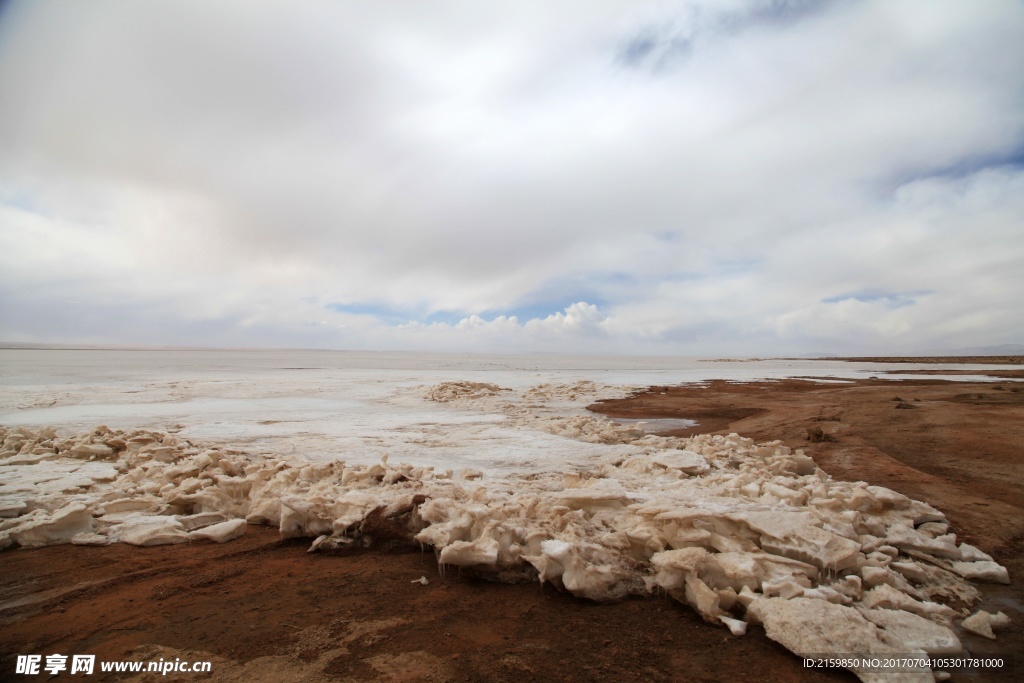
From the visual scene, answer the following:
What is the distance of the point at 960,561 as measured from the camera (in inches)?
166

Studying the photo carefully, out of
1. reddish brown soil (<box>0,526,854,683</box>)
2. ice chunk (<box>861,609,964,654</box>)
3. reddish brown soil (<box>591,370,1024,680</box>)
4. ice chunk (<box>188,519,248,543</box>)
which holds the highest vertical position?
reddish brown soil (<box>591,370,1024,680</box>)

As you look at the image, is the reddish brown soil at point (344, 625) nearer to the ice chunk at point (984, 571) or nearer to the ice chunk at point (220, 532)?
the ice chunk at point (220, 532)

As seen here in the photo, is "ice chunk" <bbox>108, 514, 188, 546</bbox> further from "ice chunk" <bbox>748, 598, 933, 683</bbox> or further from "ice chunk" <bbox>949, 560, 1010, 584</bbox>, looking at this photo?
"ice chunk" <bbox>949, 560, 1010, 584</bbox>

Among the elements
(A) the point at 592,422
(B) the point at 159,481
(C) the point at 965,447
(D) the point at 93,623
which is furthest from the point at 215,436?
(C) the point at 965,447

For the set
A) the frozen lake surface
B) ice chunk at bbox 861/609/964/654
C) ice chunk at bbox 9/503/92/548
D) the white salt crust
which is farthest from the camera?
the frozen lake surface

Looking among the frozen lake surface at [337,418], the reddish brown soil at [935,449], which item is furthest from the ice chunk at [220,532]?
the reddish brown soil at [935,449]

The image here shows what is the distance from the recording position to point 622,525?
4527 millimetres

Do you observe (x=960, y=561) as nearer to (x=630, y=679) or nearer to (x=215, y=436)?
(x=630, y=679)

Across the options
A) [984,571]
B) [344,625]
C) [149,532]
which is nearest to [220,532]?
[149,532]

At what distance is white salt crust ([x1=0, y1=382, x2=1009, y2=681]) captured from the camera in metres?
3.38

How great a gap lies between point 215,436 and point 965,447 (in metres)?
14.3

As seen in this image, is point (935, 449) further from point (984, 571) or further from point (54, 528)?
point (54, 528)

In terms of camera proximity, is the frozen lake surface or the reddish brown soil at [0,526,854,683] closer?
the reddish brown soil at [0,526,854,683]

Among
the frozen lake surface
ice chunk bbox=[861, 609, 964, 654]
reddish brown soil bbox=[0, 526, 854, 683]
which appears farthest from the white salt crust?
the frozen lake surface
